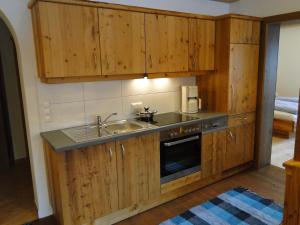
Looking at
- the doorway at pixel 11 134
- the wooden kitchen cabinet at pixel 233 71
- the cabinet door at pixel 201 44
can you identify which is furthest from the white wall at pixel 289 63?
the doorway at pixel 11 134

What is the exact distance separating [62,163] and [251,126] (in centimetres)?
254

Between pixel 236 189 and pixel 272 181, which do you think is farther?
pixel 272 181

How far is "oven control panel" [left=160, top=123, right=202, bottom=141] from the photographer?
2523mm

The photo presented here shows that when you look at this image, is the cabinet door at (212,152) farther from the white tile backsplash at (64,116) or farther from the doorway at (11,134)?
the doorway at (11,134)

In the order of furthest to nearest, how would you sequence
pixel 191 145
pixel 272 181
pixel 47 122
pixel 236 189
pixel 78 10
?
pixel 272 181 < pixel 236 189 < pixel 191 145 < pixel 47 122 < pixel 78 10

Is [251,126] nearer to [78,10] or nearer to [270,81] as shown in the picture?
[270,81]

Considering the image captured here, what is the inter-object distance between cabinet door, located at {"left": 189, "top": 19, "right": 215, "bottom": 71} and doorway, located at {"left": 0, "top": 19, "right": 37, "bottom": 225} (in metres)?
2.40

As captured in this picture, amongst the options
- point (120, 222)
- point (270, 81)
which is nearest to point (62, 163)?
point (120, 222)

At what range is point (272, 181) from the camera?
125 inches

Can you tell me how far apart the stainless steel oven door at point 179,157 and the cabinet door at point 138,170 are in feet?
0.31

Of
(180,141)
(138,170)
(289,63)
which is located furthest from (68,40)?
(289,63)

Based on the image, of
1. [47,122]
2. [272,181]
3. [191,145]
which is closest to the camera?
[47,122]

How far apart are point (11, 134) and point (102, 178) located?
2.47 meters

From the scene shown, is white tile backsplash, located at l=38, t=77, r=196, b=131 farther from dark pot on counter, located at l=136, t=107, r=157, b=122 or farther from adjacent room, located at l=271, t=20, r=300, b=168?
adjacent room, located at l=271, t=20, r=300, b=168
